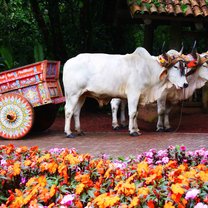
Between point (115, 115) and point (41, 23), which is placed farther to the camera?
point (41, 23)

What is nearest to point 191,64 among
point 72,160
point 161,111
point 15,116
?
point 161,111

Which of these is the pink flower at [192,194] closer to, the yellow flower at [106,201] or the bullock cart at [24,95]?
the yellow flower at [106,201]

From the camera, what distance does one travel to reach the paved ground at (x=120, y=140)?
7.17 meters

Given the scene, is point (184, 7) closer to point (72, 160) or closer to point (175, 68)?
point (175, 68)

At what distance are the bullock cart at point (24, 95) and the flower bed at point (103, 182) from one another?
12.4 feet

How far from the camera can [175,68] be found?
8.69 meters

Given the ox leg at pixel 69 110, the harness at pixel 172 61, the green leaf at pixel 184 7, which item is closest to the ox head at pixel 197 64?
the harness at pixel 172 61

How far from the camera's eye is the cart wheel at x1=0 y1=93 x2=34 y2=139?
8.24m

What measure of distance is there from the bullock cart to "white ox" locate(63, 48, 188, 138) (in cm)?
36

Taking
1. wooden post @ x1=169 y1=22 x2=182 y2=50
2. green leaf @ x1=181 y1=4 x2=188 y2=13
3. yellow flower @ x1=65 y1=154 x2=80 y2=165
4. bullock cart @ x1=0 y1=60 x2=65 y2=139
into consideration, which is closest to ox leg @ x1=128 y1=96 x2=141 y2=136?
bullock cart @ x1=0 y1=60 x2=65 y2=139

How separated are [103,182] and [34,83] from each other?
5064mm

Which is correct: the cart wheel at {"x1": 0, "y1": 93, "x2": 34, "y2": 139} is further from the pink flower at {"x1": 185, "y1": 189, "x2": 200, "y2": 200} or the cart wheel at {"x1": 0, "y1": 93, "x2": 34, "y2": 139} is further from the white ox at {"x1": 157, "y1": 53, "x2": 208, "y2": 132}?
the pink flower at {"x1": 185, "y1": 189, "x2": 200, "y2": 200}

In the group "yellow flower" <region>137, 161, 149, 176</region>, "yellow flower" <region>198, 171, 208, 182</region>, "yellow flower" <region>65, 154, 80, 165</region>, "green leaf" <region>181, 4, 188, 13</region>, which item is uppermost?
"green leaf" <region>181, 4, 188, 13</region>

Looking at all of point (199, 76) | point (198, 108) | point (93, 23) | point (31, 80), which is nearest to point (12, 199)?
point (31, 80)
